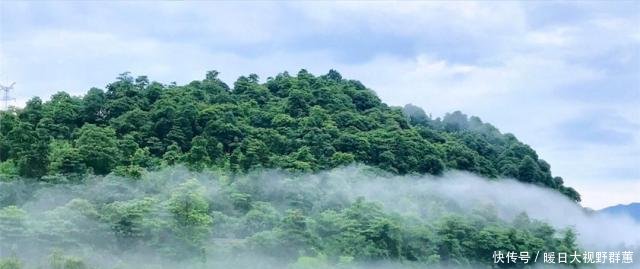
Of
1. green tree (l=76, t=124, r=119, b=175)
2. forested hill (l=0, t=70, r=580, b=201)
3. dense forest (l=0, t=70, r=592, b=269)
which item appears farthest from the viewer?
forested hill (l=0, t=70, r=580, b=201)

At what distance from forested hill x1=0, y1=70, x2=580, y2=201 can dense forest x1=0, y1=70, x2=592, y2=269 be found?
5cm

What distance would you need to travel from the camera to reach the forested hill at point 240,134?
2053cm

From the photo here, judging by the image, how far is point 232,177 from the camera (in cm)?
2116

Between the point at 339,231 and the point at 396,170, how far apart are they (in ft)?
19.8

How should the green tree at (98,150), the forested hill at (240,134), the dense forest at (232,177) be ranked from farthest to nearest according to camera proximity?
the forested hill at (240,134), the green tree at (98,150), the dense forest at (232,177)

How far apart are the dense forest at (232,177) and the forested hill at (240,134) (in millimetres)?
50

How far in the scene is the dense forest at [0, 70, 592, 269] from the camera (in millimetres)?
17234

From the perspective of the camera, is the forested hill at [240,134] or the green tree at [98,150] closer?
the green tree at [98,150]

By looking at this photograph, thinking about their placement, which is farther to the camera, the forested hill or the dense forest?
the forested hill

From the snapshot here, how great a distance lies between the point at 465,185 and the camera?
25.1 meters

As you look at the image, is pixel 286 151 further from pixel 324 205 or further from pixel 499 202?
pixel 499 202

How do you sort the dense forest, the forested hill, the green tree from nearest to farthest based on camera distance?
the dense forest < the green tree < the forested hill

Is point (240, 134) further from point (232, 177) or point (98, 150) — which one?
point (98, 150)

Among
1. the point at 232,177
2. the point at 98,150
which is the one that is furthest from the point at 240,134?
the point at 98,150
